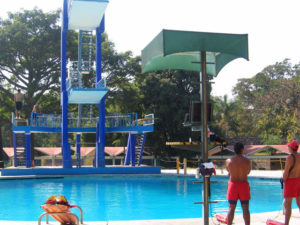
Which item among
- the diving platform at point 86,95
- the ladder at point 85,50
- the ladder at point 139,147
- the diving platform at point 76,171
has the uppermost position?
the ladder at point 85,50

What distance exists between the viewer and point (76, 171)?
21219 mm

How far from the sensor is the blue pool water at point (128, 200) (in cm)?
970

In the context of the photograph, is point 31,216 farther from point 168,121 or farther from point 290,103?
point 290,103

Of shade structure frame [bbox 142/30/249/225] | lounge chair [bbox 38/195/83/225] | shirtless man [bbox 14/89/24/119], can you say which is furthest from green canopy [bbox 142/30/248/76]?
shirtless man [bbox 14/89/24/119]

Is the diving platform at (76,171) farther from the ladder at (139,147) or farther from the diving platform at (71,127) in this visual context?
the diving platform at (71,127)

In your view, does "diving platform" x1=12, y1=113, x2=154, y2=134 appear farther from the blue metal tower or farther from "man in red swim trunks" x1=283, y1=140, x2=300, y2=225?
"man in red swim trunks" x1=283, y1=140, x2=300, y2=225

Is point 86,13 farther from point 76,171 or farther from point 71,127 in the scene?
point 76,171

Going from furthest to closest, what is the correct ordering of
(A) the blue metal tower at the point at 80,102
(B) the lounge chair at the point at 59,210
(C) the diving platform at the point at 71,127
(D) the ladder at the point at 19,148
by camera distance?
(D) the ladder at the point at 19,148, (C) the diving platform at the point at 71,127, (A) the blue metal tower at the point at 80,102, (B) the lounge chair at the point at 59,210

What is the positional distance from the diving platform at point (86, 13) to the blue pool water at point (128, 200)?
812 cm

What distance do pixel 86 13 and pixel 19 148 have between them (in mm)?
8350

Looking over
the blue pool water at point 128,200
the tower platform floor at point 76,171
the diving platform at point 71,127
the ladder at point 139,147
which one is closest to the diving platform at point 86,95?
the diving platform at point 71,127

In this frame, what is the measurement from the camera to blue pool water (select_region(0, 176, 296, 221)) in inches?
382

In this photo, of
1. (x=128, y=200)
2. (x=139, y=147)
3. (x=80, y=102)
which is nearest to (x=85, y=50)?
(x=80, y=102)

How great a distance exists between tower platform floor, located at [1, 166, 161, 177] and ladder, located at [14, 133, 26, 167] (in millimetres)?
1814
